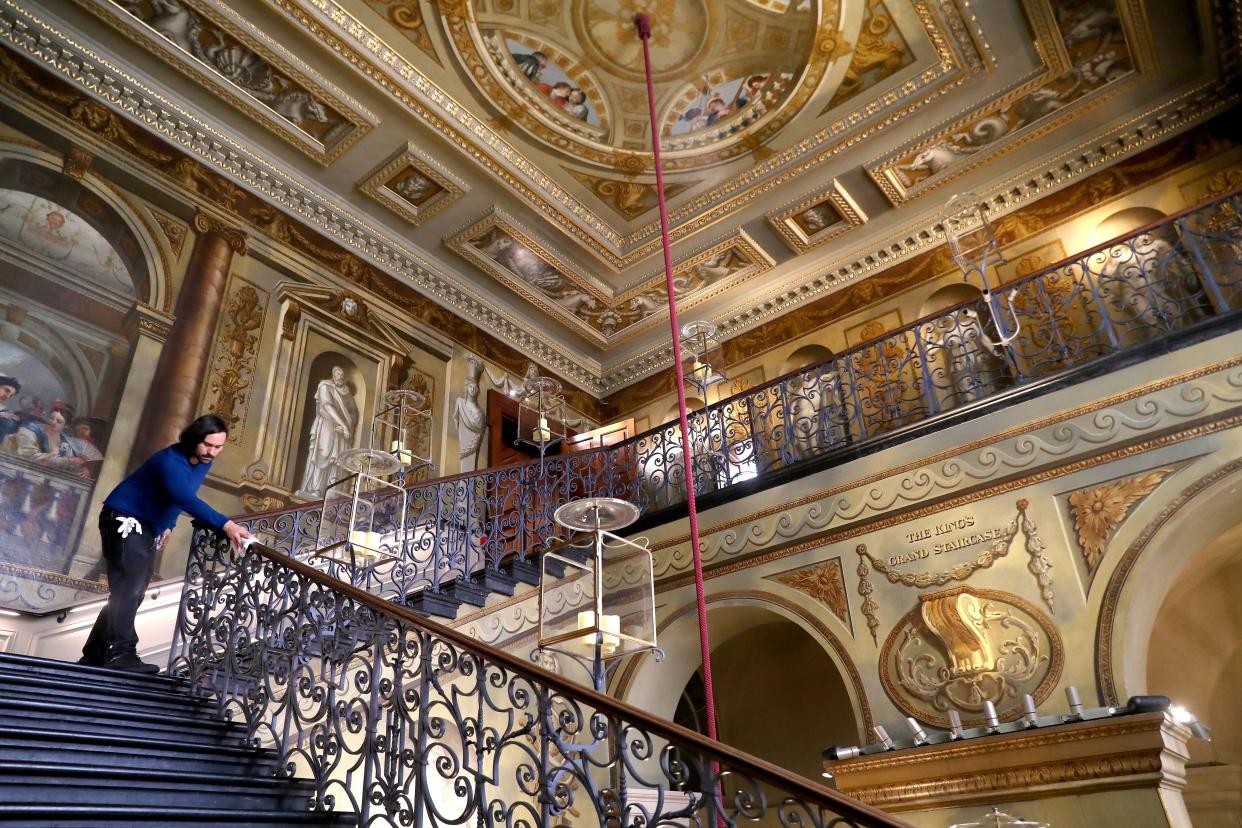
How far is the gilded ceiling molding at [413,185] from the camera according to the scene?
27.8ft

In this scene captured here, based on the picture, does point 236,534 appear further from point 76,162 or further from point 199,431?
point 76,162

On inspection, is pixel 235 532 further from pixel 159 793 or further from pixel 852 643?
pixel 852 643

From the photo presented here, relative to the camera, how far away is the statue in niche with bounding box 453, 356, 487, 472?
31.3 ft

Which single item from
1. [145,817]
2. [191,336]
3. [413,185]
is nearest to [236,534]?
[145,817]

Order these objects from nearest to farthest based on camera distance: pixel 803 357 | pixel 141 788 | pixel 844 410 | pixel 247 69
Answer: pixel 141 788 < pixel 247 69 < pixel 844 410 < pixel 803 357

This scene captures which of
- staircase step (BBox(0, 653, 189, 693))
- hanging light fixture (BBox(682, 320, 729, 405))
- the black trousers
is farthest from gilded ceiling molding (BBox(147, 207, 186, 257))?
staircase step (BBox(0, 653, 189, 693))

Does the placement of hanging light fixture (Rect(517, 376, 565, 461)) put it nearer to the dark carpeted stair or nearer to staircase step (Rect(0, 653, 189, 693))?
staircase step (Rect(0, 653, 189, 693))

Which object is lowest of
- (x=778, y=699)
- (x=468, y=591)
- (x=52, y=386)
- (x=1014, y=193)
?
(x=778, y=699)

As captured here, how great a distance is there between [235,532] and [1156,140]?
885cm

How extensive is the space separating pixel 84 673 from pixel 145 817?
1.30 meters

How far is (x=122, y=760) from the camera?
2848 millimetres

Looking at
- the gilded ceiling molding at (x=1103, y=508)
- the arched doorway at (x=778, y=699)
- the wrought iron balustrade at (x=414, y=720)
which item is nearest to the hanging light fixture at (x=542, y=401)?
the arched doorway at (x=778, y=699)

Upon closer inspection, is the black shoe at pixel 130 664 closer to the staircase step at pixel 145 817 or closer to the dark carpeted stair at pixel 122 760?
the dark carpeted stair at pixel 122 760

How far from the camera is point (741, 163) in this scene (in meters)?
9.10
